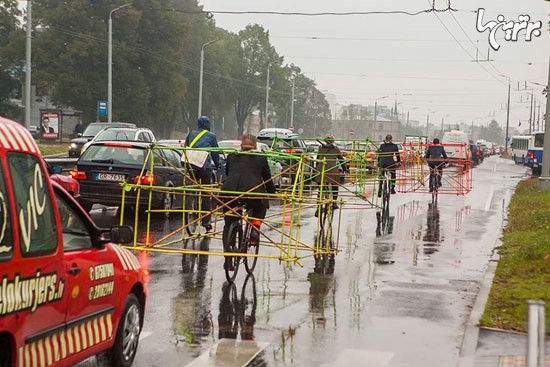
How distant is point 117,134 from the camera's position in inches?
1133

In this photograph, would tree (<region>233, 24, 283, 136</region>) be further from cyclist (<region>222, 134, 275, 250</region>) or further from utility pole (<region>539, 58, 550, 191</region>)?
cyclist (<region>222, 134, 275, 250</region>)

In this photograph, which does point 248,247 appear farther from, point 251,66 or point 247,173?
point 251,66

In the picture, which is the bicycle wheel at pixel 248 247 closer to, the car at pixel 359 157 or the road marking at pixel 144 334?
the road marking at pixel 144 334

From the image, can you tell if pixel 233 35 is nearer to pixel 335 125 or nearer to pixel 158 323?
pixel 335 125

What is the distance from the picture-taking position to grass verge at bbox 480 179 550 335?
9.34 metres

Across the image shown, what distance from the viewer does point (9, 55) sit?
6962 centimetres

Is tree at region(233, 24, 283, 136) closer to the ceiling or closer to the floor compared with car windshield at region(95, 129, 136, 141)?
closer to the ceiling

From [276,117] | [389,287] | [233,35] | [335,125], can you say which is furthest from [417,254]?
[335,125]

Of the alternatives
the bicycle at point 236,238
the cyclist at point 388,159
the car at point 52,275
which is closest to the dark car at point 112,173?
the cyclist at point 388,159

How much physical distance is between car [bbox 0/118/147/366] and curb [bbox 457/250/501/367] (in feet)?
8.92

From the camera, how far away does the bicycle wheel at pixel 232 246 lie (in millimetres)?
11039

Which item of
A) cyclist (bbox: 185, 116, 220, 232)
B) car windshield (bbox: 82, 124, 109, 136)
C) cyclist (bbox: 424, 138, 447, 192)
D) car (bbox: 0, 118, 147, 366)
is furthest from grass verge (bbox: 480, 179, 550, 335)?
car windshield (bbox: 82, 124, 109, 136)

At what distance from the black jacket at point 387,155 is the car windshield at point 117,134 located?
9.30 m

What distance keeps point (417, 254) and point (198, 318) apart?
6.38 metres
